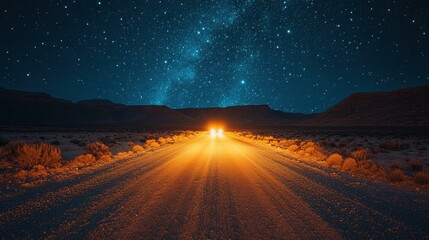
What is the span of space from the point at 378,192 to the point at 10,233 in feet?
26.1

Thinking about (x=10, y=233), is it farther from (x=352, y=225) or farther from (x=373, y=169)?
(x=373, y=169)

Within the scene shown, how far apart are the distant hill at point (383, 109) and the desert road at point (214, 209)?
253 ft

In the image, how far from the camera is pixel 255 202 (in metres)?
5.51

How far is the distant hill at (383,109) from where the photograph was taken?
73625 millimetres

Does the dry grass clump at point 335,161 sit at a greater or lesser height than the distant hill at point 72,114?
lesser

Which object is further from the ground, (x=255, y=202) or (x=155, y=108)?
(x=155, y=108)

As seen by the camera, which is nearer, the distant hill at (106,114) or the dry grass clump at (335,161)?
the dry grass clump at (335,161)

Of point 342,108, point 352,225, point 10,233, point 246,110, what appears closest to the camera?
point 10,233

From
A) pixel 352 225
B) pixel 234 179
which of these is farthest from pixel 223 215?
pixel 234 179

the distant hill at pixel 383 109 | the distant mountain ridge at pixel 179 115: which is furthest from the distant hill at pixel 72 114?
the distant hill at pixel 383 109

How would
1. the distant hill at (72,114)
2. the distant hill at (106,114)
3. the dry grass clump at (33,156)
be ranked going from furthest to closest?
the distant hill at (106,114)
the distant hill at (72,114)
the dry grass clump at (33,156)

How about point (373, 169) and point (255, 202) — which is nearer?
point (255, 202)

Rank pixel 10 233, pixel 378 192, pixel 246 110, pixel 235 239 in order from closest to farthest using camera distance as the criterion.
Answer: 1. pixel 235 239
2. pixel 10 233
3. pixel 378 192
4. pixel 246 110

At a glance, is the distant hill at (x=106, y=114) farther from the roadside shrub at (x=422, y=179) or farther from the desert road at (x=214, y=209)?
the roadside shrub at (x=422, y=179)
